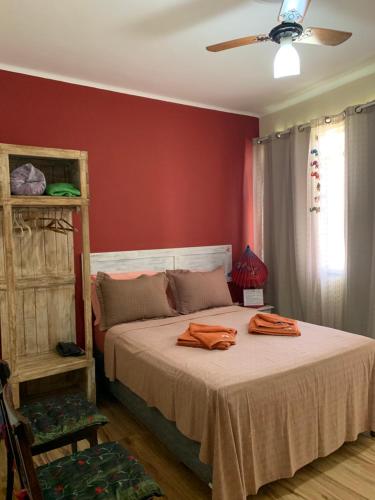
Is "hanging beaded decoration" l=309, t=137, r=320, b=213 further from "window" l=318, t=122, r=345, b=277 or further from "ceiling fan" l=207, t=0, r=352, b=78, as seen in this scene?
"ceiling fan" l=207, t=0, r=352, b=78

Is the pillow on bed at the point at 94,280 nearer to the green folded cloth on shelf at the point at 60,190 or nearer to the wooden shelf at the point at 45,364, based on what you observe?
the wooden shelf at the point at 45,364

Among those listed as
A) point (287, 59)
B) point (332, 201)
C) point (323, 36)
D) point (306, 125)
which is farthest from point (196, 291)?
point (323, 36)

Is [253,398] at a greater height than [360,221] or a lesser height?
lesser

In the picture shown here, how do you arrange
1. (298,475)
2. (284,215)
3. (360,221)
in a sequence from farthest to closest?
(284,215)
(360,221)
(298,475)

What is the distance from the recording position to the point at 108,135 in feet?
11.1

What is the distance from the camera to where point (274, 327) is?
2631mm

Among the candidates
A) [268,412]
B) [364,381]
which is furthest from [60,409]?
[364,381]

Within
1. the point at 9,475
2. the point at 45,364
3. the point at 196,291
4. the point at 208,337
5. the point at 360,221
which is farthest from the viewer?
the point at 196,291

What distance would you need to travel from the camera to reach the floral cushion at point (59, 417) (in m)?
1.82

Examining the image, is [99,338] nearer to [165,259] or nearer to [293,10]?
[165,259]

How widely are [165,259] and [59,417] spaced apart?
6.51ft

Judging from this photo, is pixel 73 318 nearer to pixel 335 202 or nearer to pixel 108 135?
pixel 108 135

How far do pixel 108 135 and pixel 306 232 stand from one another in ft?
6.75

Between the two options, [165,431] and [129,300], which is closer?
[165,431]
